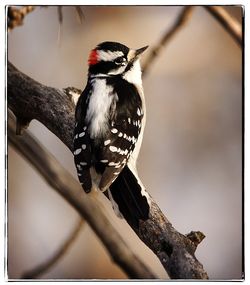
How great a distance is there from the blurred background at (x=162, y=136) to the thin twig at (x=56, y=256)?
13 millimetres

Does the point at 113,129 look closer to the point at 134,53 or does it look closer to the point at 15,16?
the point at 134,53

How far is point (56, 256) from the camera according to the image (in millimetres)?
1745

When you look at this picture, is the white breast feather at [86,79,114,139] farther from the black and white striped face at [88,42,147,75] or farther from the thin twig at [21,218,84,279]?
the thin twig at [21,218,84,279]

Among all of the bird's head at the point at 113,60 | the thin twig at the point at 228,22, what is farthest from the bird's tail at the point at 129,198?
the thin twig at the point at 228,22

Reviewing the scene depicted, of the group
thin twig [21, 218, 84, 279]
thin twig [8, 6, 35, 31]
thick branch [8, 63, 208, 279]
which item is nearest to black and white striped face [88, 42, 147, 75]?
thick branch [8, 63, 208, 279]

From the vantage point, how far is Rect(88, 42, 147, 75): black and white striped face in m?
1.75

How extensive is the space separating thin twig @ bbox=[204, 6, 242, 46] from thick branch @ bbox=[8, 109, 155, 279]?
64 centimetres

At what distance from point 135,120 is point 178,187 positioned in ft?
0.78

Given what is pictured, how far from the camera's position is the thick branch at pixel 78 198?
66.4 inches

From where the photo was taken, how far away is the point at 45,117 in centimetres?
176

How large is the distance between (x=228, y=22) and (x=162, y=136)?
391 mm

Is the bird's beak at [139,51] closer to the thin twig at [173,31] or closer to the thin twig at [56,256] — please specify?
the thin twig at [173,31]

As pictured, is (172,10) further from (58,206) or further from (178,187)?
(58,206)

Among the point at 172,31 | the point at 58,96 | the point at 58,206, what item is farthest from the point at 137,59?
the point at 58,206
